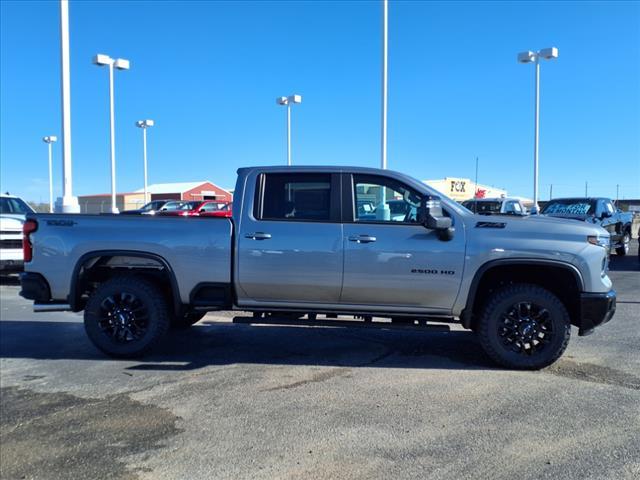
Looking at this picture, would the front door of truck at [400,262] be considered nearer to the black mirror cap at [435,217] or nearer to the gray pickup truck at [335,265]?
the gray pickup truck at [335,265]

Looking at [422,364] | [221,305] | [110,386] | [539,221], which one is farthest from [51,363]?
[539,221]

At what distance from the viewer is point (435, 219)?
5.29 metres

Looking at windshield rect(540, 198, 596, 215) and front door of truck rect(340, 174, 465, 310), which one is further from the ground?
windshield rect(540, 198, 596, 215)

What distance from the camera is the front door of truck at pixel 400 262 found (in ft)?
17.8

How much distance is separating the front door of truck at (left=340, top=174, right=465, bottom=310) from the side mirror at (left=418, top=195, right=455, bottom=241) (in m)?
0.07

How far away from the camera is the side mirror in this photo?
5301mm

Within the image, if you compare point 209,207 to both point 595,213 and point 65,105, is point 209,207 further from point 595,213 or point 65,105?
point 595,213

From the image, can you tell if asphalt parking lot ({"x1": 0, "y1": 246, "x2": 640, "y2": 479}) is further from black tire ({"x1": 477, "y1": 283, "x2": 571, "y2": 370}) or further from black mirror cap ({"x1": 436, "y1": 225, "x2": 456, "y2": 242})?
black mirror cap ({"x1": 436, "y1": 225, "x2": 456, "y2": 242})

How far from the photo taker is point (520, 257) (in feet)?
17.5

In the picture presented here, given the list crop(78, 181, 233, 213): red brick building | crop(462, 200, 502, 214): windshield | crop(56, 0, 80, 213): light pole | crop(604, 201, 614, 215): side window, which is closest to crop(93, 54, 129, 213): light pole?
crop(56, 0, 80, 213): light pole

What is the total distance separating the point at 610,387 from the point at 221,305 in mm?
3714

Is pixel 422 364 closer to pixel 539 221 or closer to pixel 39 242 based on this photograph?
pixel 539 221

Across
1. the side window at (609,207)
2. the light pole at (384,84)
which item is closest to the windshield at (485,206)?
the light pole at (384,84)

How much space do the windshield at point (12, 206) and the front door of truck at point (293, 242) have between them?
9054 millimetres
